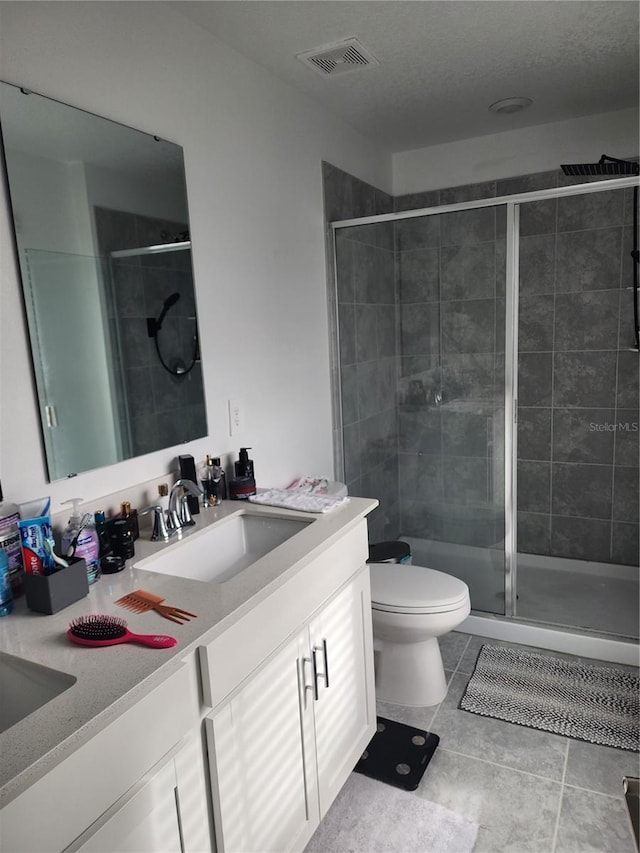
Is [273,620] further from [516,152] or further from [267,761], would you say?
[516,152]

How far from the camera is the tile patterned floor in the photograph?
174cm

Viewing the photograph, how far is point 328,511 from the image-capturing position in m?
1.83

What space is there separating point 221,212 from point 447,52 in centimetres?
108

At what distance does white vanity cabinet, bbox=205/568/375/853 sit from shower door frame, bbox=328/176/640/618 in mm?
1149

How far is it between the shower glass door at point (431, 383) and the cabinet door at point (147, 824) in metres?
2.03

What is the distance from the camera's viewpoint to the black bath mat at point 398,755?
1.98m

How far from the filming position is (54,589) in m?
1.24

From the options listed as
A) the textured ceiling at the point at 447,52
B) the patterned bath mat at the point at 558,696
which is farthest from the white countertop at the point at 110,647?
the textured ceiling at the point at 447,52

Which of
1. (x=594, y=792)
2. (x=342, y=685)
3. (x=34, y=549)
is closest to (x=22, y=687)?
(x=34, y=549)

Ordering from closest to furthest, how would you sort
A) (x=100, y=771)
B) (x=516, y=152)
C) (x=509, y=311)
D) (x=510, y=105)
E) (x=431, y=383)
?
(x=100, y=771) → (x=509, y=311) → (x=510, y=105) → (x=431, y=383) → (x=516, y=152)

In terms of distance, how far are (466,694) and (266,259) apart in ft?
6.34

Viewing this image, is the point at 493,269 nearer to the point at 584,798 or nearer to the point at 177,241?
the point at 177,241

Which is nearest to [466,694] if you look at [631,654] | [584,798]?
[584,798]

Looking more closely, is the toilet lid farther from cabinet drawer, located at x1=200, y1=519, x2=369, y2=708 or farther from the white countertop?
the white countertop
